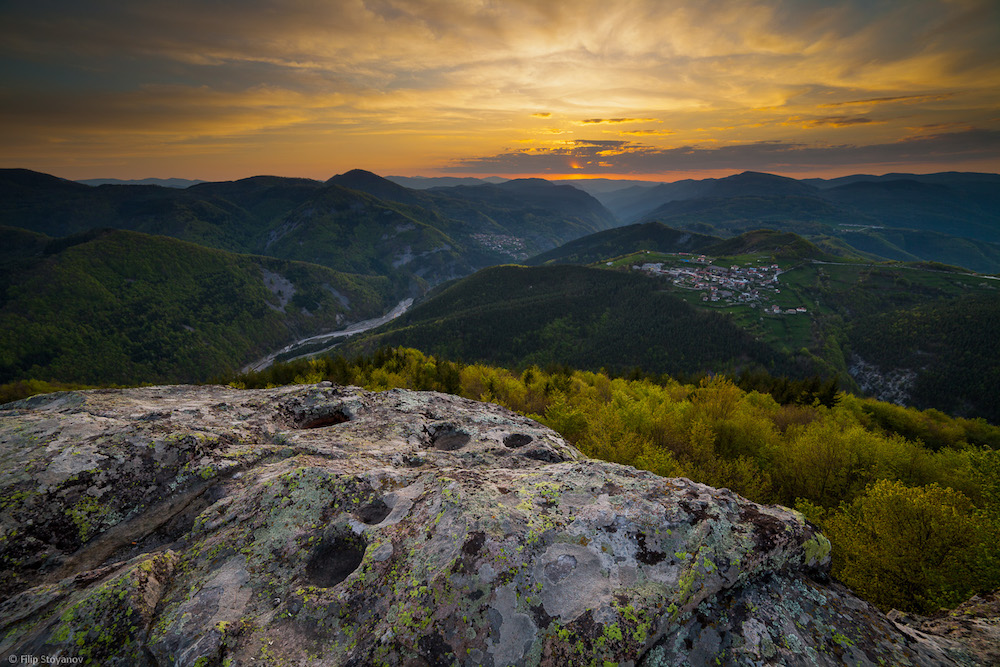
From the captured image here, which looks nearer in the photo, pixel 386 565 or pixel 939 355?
pixel 386 565

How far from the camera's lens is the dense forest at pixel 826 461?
14.9 m

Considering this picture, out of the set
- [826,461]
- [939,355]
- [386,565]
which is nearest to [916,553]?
[826,461]

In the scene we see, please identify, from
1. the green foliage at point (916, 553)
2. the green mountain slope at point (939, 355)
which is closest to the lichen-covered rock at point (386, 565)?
the green foliage at point (916, 553)

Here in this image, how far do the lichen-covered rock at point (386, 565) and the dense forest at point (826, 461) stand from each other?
9.67 metres

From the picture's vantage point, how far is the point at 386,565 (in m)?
9.07

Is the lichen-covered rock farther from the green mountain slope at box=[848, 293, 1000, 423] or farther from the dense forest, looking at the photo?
the green mountain slope at box=[848, 293, 1000, 423]

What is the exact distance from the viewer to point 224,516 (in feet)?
35.0

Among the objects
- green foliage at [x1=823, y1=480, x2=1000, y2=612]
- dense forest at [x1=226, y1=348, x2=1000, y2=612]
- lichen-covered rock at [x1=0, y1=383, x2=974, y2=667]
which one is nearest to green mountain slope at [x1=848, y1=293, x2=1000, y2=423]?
dense forest at [x1=226, y1=348, x2=1000, y2=612]

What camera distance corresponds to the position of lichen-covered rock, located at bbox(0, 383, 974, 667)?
7.54 metres

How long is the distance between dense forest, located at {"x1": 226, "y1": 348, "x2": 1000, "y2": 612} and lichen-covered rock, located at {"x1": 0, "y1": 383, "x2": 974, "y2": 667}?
9674 millimetres

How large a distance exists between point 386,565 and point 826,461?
31.6m

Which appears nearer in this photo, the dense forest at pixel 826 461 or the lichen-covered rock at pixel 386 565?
the lichen-covered rock at pixel 386 565

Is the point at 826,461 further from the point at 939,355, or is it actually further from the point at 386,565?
the point at 939,355

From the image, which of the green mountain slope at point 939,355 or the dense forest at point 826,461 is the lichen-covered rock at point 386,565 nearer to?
the dense forest at point 826,461
